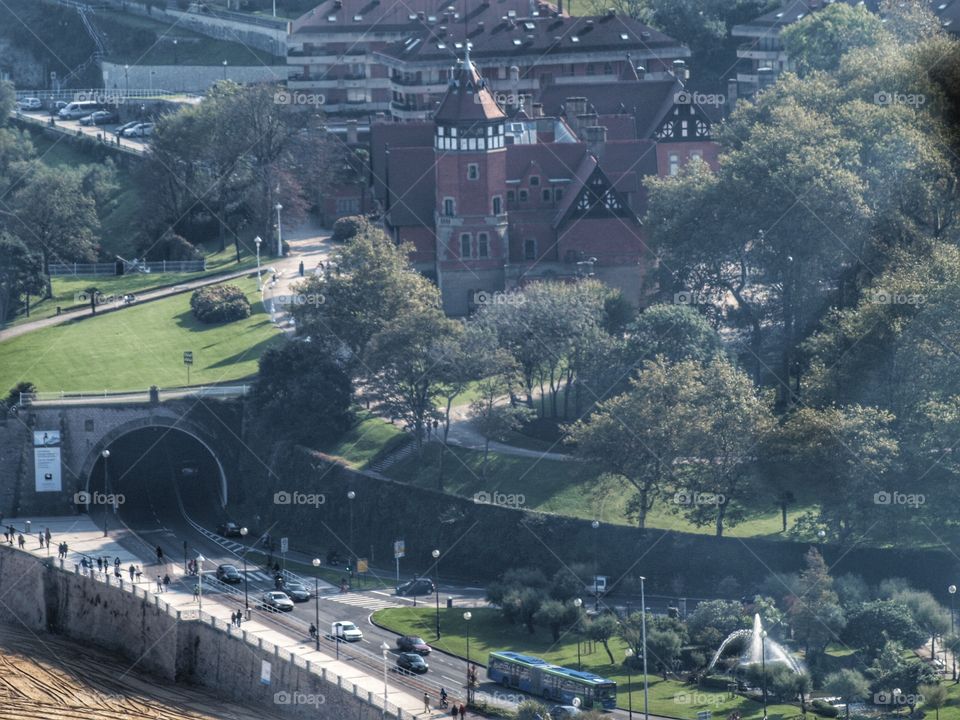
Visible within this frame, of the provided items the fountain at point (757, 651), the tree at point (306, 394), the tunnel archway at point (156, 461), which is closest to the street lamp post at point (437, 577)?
the tree at point (306, 394)

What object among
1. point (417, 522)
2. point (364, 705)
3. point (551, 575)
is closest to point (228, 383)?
point (417, 522)

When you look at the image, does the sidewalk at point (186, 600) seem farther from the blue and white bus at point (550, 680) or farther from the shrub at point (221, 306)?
the shrub at point (221, 306)

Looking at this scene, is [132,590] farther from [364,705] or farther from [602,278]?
[602,278]

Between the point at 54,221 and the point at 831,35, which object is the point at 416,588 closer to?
the point at 54,221

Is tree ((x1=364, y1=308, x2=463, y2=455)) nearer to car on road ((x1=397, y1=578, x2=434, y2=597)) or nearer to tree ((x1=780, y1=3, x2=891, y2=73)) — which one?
car on road ((x1=397, y1=578, x2=434, y2=597))

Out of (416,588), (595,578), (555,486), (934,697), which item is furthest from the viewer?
(555,486)

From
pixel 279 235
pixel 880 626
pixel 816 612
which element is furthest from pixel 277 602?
pixel 279 235
